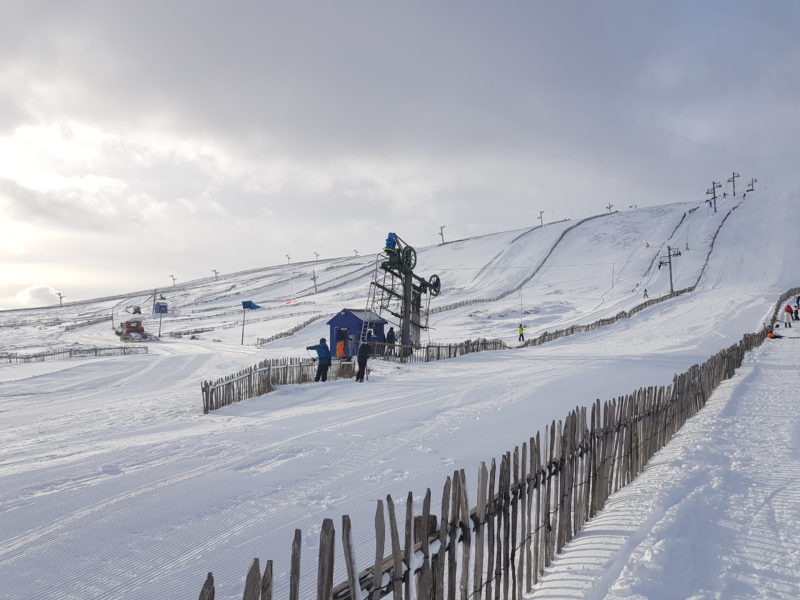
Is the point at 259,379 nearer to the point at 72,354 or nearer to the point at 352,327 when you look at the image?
the point at 352,327

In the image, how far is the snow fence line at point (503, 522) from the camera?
316 cm

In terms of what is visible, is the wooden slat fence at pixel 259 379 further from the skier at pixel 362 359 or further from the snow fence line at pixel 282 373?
the skier at pixel 362 359

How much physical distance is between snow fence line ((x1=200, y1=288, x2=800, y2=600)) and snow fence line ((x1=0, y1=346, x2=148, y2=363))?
42.5 meters

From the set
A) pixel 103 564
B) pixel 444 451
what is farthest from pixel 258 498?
pixel 444 451

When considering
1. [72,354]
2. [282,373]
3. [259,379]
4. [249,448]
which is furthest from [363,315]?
[72,354]

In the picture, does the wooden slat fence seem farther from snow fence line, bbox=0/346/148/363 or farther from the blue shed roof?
snow fence line, bbox=0/346/148/363

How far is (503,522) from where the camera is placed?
4.60 metres

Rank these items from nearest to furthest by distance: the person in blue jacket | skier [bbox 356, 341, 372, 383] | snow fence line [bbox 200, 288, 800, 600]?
1. snow fence line [bbox 200, 288, 800, 600]
2. skier [bbox 356, 341, 372, 383]
3. the person in blue jacket

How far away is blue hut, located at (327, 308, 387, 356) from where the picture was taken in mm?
28797

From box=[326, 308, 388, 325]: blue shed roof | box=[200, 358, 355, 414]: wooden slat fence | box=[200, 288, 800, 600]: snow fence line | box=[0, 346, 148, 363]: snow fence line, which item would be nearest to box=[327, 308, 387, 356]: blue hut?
box=[326, 308, 388, 325]: blue shed roof

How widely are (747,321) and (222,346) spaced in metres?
37.9

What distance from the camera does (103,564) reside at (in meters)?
5.03

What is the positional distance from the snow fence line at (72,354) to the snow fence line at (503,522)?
139ft

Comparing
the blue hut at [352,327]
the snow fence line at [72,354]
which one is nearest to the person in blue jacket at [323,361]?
the blue hut at [352,327]
